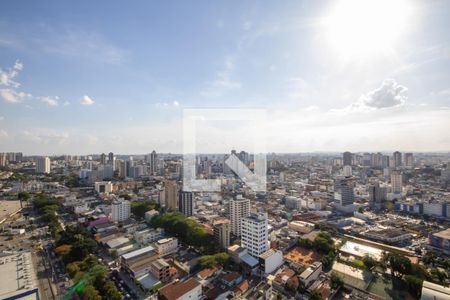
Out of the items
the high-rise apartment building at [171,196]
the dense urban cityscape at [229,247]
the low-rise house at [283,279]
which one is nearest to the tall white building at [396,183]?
the dense urban cityscape at [229,247]

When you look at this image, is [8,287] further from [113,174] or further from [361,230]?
[113,174]

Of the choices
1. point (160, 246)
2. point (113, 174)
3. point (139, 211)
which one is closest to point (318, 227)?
point (160, 246)

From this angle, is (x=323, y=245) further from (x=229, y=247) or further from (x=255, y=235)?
(x=229, y=247)

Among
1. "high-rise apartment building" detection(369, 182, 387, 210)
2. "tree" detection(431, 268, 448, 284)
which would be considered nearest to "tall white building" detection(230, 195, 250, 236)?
"tree" detection(431, 268, 448, 284)

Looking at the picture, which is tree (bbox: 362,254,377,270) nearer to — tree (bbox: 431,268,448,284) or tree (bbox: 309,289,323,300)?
tree (bbox: 431,268,448,284)

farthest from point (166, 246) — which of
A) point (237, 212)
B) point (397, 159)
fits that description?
point (397, 159)
